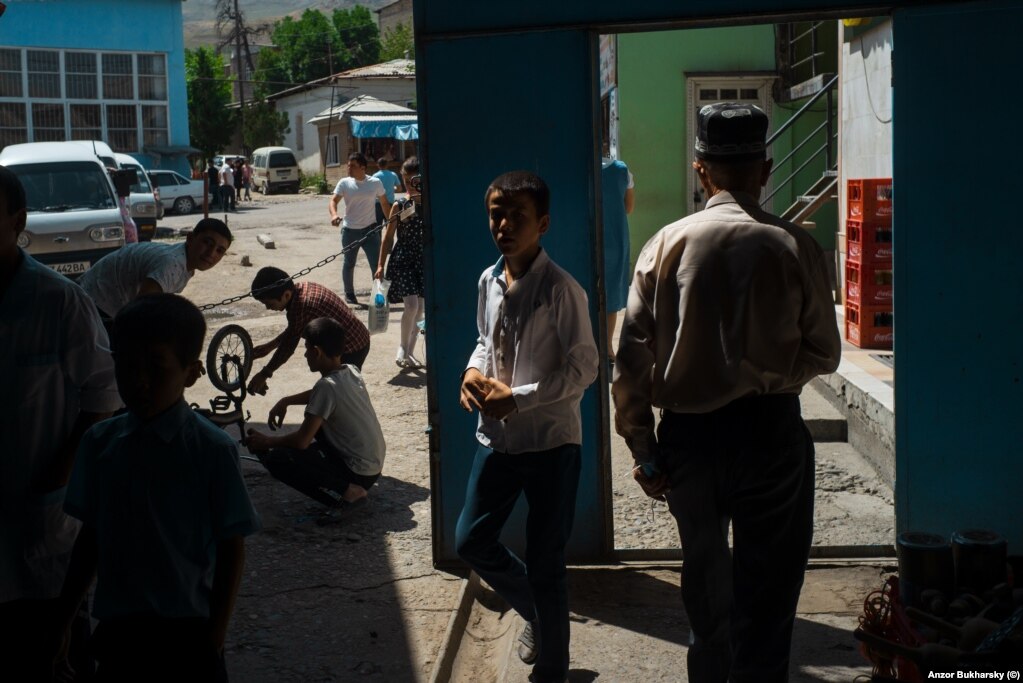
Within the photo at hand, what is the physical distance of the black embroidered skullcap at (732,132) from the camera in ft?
9.99

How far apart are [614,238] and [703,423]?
5424mm

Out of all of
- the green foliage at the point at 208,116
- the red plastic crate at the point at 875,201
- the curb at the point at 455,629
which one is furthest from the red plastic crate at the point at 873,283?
the green foliage at the point at 208,116

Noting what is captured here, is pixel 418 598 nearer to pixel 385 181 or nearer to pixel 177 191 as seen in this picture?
pixel 385 181

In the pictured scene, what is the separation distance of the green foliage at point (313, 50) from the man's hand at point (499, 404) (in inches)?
2881

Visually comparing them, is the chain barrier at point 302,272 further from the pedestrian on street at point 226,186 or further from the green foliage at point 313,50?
the green foliage at point 313,50

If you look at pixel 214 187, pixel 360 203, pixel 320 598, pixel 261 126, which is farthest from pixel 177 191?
pixel 320 598

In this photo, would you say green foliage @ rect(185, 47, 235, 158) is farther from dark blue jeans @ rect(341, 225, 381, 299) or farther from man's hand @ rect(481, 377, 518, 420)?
man's hand @ rect(481, 377, 518, 420)

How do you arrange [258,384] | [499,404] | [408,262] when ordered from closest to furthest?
1. [499,404]
2. [258,384]
3. [408,262]

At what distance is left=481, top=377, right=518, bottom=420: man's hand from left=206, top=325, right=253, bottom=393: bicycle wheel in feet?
14.4

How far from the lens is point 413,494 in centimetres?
662

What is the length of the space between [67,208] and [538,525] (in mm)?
14428

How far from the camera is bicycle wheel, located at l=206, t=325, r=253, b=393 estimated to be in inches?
→ 306

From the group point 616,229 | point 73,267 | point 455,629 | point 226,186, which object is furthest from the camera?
point 226,186

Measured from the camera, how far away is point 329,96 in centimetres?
5319
